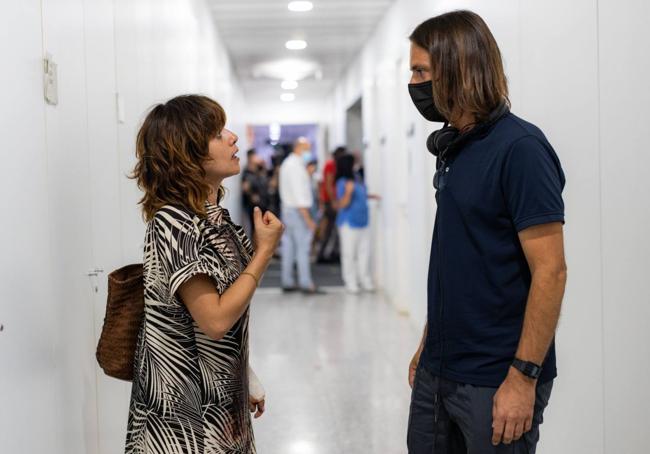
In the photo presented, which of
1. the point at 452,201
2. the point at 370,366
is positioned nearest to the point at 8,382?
the point at 452,201

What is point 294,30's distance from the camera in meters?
10.4

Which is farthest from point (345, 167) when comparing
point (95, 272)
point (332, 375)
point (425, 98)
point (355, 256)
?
point (425, 98)

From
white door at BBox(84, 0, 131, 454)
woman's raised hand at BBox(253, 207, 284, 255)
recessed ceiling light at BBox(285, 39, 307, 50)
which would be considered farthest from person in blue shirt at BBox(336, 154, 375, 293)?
woman's raised hand at BBox(253, 207, 284, 255)

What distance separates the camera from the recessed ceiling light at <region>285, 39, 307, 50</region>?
11336 millimetres

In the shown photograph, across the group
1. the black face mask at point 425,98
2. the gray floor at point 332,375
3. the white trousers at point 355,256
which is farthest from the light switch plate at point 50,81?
the white trousers at point 355,256

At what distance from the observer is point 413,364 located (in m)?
2.31

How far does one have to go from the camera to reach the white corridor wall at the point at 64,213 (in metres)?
2.03

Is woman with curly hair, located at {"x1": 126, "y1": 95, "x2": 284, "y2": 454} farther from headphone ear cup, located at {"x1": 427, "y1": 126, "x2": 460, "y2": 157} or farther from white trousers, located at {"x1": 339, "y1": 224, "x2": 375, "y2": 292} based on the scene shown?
white trousers, located at {"x1": 339, "y1": 224, "x2": 375, "y2": 292}

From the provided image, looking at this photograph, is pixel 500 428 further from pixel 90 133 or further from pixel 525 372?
pixel 90 133

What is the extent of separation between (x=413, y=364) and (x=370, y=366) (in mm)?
3549

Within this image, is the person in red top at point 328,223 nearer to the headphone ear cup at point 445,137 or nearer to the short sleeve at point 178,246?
the headphone ear cup at point 445,137

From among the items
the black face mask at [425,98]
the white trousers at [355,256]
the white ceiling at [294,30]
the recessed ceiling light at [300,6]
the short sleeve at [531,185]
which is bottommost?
the white trousers at [355,256]

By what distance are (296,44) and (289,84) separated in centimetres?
526

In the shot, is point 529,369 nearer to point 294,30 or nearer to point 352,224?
point 352,224
